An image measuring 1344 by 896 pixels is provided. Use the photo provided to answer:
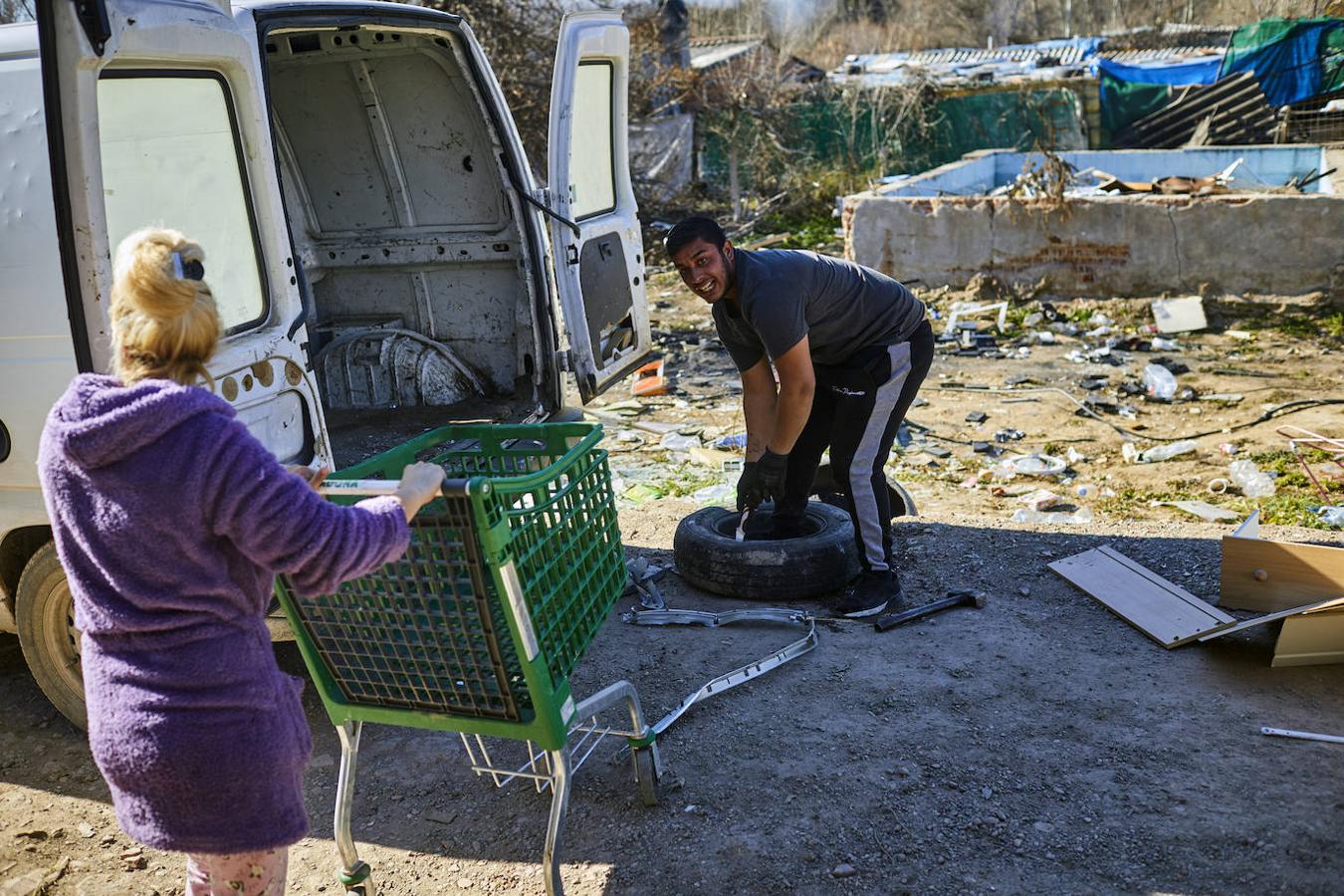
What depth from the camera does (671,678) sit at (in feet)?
13.9

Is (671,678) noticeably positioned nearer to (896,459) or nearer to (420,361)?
(420,361)

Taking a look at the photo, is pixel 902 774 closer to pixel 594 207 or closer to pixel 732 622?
pixel 732 622

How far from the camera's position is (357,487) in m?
2.45

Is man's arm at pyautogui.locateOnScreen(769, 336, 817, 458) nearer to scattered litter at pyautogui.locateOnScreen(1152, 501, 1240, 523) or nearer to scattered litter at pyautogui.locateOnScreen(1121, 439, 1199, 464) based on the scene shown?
scattered litter at pyautogui.locateOnScreen(1152, 501, 1240, 523)

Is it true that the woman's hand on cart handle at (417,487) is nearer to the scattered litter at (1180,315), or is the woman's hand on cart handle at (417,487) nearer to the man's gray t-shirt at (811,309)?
the man's gray t-shirt at (811,309)

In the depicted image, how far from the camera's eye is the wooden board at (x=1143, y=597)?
4227mm

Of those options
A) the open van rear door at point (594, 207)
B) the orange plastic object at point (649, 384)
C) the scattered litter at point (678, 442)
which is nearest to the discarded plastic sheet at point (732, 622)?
the open van rear door at point (594, 207)

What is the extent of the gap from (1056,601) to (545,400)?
2.63 meters

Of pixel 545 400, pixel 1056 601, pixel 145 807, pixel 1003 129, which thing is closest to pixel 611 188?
pixel 545 400

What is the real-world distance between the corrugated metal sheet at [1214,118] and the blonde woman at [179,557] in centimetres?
1877

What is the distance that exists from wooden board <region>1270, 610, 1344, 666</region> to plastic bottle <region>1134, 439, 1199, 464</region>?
3148 millimetres

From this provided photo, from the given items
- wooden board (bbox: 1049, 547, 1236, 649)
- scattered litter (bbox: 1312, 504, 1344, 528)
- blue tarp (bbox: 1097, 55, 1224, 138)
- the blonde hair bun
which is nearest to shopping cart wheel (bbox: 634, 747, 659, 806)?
the blonde hair bun

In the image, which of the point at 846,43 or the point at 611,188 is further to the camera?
the point at 846,43

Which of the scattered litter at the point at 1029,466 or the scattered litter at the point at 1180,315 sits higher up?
the scattered litter at the point at 1180,315
